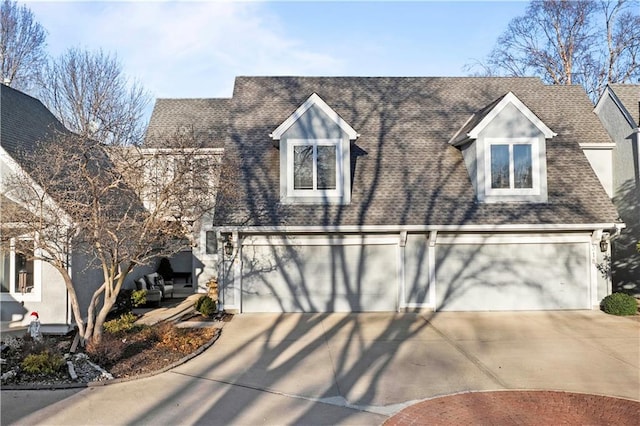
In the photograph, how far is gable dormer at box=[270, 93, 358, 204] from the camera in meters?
13.5

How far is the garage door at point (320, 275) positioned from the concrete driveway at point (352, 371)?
0.97 metres

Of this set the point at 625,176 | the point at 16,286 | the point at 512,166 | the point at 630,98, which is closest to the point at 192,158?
the point at 16,286

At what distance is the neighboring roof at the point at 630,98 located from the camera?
15205 millimetres

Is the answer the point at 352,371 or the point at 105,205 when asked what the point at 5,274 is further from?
the point at 352,371

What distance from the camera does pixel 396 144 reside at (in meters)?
15.2

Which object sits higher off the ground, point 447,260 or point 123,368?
point 447,260

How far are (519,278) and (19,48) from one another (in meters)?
33.4

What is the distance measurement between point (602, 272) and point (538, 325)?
3.44 meters

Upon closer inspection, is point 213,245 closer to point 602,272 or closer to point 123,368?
point 123,368

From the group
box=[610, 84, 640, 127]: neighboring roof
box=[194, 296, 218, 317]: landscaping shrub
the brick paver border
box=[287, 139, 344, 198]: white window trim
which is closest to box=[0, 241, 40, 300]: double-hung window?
box=[194, 296, 218, 317]: landscaping shrub

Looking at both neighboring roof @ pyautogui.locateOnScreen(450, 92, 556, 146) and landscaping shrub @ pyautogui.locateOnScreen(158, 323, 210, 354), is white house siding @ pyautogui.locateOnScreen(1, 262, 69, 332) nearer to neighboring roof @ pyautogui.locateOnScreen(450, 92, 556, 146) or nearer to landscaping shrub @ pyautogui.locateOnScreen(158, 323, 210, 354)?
landscaping shrub @ pyautogui.locateOnScreen(158, 323, 210, 354)

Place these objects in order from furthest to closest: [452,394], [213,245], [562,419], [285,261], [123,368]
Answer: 1. [213,245]
2. [285,261]
3. [123,368]
4. [452,394]
5. [562,419]

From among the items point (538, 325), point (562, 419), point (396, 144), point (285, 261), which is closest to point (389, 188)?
point (396, 144)

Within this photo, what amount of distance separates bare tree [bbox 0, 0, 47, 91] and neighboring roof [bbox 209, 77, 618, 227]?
20382 millimetres
